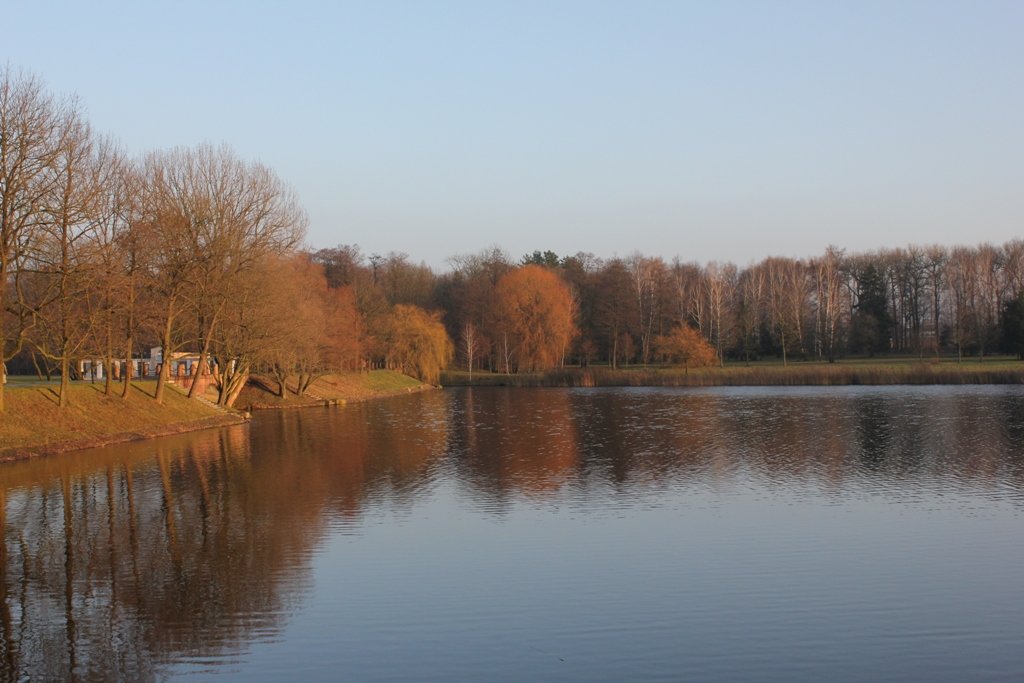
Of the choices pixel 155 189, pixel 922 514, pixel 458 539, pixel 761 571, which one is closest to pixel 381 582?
pixel 458 539

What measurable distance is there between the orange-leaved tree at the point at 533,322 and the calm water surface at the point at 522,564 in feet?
155

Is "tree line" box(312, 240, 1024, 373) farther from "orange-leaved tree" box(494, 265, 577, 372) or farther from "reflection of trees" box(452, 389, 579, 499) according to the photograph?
"reflection of trees" box(452, 389, 579, 499)

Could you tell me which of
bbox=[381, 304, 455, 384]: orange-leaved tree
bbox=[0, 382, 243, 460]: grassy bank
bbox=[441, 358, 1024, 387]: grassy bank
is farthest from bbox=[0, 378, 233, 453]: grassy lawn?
bbox=[441, 358, 1024, 387]: grassy bank

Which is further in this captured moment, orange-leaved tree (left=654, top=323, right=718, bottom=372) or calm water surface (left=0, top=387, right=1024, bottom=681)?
orange-leaved tree (left=654, top=323, right=718, bottom=372)

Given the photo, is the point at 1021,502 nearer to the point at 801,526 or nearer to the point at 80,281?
the point at 801,526

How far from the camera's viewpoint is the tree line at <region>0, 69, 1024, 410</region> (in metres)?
27.6

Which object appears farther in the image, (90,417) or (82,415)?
(90,417)

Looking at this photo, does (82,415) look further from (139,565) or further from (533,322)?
(533,322)

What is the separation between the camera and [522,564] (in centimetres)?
1259

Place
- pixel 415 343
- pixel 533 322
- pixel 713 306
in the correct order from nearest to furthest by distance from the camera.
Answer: pixel 415 343 < pixel 533 322 < pixel 713 306

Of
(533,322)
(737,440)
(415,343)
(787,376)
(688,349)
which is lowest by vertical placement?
(737,440)

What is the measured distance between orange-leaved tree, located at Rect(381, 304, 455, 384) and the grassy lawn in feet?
107

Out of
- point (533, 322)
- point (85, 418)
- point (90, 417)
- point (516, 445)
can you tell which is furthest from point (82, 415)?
point (533, 322)

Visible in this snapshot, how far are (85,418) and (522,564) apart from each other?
880 inches
